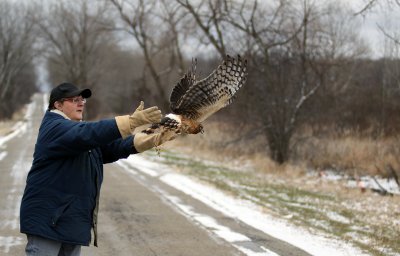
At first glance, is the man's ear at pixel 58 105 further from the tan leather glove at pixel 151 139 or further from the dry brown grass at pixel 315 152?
the dry brown grass at pixel 315 152

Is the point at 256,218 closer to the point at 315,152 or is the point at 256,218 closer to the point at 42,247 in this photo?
the point at 42,247

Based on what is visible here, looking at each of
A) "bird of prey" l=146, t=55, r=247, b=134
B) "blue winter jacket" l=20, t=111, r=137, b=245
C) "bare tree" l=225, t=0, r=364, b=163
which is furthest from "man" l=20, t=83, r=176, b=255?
"bare tree" l=225, t=0, r=364, b=163

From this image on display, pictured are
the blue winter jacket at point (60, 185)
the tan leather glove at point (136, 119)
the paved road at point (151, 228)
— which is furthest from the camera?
the paved road at point (151, 228)

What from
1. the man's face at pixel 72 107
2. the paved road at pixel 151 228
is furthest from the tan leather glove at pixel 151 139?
the paved road at pixel 151 228

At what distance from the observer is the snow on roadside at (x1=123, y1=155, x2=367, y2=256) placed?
6973 millimetres

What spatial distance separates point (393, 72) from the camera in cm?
1645

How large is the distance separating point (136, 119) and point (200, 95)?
65 centimetres

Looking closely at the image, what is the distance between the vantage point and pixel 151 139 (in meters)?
3.78

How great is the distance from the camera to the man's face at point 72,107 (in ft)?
12.3

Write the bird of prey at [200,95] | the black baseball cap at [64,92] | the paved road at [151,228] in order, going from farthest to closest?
the paved road at [151,228], the bird of prey at [200,95], the black baseball cap at [64,92]

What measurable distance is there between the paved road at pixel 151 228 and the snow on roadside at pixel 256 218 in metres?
0.21

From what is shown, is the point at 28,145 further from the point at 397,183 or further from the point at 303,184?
the point at 397,183

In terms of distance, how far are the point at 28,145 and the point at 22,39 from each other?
81.1 ft

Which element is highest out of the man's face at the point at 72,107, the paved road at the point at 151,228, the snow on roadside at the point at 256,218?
the man's face at the point at 72,107
